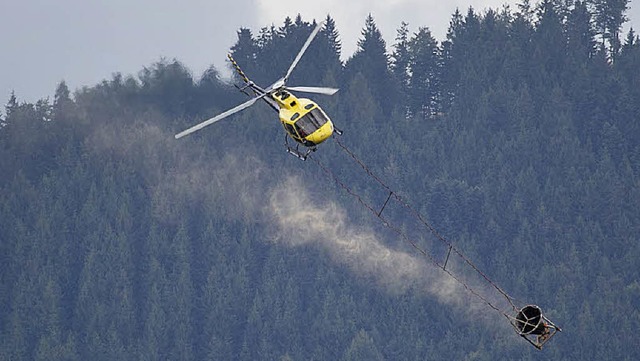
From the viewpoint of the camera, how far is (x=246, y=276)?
538 feet

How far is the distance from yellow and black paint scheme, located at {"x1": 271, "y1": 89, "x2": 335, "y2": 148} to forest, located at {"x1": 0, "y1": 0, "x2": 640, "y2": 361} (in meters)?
72.7

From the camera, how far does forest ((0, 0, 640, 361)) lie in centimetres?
15750

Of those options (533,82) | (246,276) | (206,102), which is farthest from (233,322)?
(533,82)

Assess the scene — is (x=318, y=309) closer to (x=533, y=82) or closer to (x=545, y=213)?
(x=545, y=213)

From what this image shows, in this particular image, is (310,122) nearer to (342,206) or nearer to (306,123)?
(306,123)

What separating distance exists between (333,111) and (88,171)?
2462 cm

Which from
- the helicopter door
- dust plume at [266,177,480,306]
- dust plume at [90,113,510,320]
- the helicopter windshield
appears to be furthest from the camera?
dust plume at [90,113,510,320]

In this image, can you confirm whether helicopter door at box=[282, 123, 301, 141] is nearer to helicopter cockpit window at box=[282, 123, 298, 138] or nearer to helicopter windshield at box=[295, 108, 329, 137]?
helicopter cockpit window at box=[282, 123, 298, 138]

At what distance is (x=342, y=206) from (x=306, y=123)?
3203 inches

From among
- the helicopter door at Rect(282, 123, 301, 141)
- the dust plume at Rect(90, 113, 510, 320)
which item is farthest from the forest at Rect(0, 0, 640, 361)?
the helicopter door at Rect(282, 123, 301, 141)

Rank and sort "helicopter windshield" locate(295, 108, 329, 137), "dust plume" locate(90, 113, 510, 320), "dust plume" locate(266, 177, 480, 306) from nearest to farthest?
1. "helicopter windshield" locate(295, 108, 329, 137)
2. "dust plume" locate(266, 177, 480, 306)
3. "dust plume" locate(90, 113, 510, 320)

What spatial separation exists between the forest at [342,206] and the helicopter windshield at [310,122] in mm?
72887

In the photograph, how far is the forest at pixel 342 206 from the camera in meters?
158

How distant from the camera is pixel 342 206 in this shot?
160m
